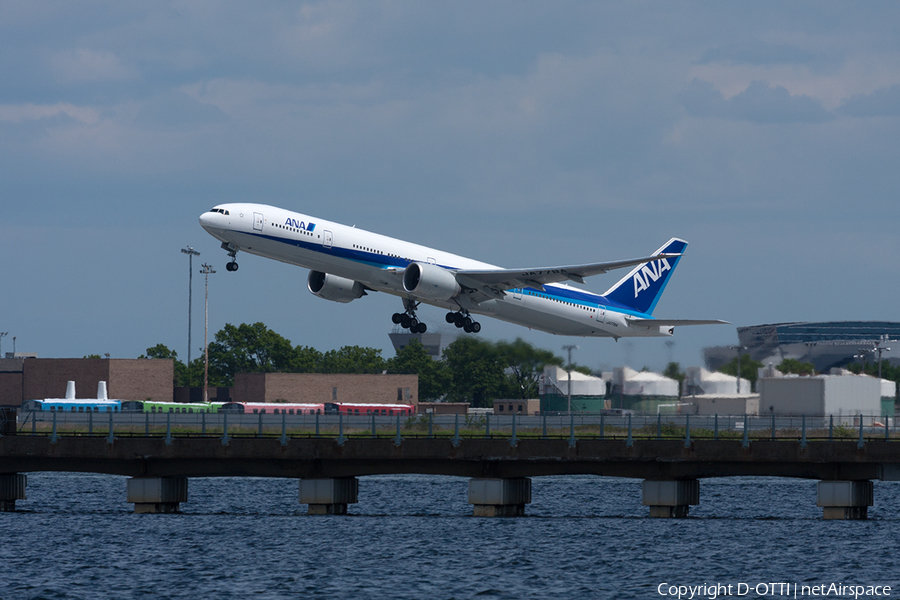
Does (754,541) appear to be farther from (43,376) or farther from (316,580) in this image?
(43,376)

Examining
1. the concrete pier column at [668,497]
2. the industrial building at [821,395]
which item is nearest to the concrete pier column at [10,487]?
the concrete pier column at [668,497]

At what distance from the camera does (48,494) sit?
108812 mm

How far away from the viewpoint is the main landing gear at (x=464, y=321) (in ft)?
281

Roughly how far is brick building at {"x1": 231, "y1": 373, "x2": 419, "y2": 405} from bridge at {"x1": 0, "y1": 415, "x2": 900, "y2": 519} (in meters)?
77.4

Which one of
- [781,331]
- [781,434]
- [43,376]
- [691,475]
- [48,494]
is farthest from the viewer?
[43,376]

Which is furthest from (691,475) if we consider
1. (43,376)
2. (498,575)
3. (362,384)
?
(43,376)

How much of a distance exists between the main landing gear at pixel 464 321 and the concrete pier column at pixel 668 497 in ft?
69.9

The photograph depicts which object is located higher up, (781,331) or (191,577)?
(781,331)

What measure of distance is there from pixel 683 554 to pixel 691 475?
553cm

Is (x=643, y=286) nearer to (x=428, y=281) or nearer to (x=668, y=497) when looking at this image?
(x=428, y=281)

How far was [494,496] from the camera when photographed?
68062 mm

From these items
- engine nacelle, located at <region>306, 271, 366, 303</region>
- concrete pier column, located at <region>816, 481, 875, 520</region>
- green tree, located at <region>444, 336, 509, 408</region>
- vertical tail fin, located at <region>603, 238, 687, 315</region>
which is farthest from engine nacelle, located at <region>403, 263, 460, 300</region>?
concrete pier column, located at <region>816, 481, 875, 520</region>

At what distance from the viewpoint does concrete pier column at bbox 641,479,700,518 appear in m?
67.6

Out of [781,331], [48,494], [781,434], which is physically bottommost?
[48,494]
